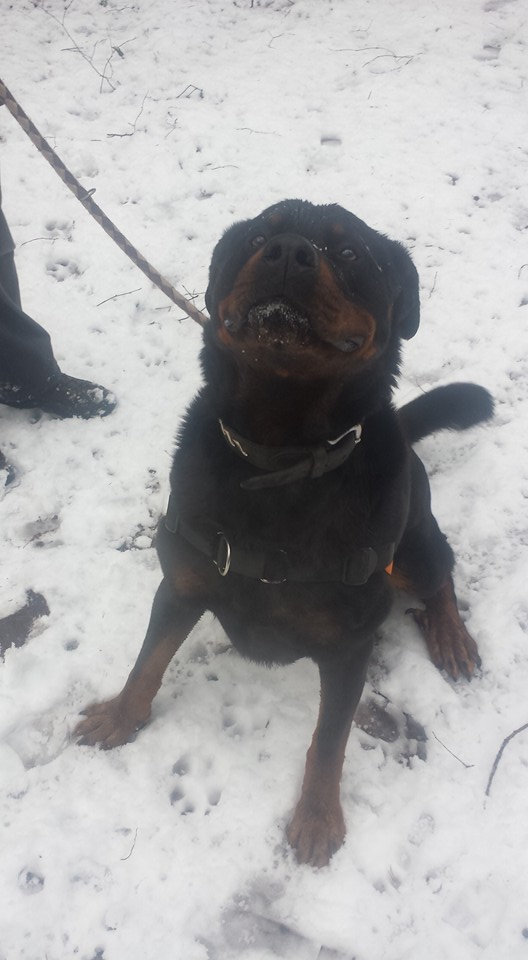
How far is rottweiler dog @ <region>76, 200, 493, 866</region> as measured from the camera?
140cm

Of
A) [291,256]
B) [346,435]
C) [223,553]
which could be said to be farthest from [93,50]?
[223,553]

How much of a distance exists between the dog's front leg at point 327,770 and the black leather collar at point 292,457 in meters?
0.58

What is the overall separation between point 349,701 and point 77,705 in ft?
3.41

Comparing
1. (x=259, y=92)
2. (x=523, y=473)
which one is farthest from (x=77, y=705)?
(x=259, y=92)

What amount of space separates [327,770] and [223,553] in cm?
82

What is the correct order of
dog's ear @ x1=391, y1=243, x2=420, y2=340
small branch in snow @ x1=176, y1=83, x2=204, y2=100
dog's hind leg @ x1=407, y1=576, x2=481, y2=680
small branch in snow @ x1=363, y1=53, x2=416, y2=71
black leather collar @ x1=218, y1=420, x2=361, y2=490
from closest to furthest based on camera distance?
black leather collar @ x1=218, y1=420, x2=361, y2=490
dog's ear @ x1=391, y1=243, x2=420, y2=340
dog's hind leg @ x1=407, y1=576, x2=481, y2=680
small branch in snow @ x1=176, y1=83, x2=204, y2=100
small branch in snow @ x1=363, y1=53, x2=416, y2=71

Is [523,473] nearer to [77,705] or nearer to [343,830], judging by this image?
[343,830]

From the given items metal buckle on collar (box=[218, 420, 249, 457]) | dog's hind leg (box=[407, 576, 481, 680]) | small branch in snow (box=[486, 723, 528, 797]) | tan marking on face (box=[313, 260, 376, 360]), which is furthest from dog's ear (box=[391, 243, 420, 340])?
small branch in snow (box=[486, 723, 528, 797])

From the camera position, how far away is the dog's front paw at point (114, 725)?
2029 mm

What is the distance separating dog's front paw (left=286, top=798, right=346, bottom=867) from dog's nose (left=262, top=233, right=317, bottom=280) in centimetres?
162

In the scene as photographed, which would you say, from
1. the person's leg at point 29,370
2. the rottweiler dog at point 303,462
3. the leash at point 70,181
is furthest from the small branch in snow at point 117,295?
the rottweiler dog at point 303,462

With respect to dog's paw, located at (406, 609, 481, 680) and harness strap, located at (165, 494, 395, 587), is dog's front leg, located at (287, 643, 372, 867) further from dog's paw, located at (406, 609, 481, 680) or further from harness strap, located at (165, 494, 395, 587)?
dog's paw, located at (406, 609, 481, 680)

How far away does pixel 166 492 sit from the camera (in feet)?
9.11

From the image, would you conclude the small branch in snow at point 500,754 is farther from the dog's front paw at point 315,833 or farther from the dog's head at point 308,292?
the dog's head at point 308,292
